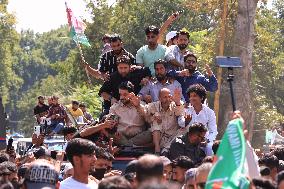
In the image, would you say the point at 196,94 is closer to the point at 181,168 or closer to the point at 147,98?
the point at 147,98

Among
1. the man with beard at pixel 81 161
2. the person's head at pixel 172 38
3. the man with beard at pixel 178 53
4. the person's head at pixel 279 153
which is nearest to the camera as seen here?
the man with beard at pixel 81 161

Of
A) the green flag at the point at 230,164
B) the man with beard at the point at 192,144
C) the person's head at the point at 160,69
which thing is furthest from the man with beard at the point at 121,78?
the green flag at the point at 230,164

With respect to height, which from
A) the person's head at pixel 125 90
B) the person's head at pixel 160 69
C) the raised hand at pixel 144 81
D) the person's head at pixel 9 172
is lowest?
the person's head at pixel 9 172

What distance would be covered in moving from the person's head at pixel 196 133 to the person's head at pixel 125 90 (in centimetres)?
127

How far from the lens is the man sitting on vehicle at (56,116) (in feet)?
62.8

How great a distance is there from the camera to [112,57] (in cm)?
1399

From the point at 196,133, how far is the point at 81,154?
2.87 m

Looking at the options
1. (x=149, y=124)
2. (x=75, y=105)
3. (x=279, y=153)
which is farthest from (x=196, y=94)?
(x=75, y=105)

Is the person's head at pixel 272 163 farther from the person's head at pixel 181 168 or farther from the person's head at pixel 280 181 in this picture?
the person's head at pixel 280 181

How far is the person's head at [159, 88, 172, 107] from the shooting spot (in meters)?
12.2

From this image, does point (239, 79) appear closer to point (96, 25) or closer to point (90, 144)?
point (90, 144)

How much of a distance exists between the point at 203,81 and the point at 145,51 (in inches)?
34.9

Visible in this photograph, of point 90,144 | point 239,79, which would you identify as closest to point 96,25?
point 239,79

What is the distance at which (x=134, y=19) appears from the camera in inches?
1983
